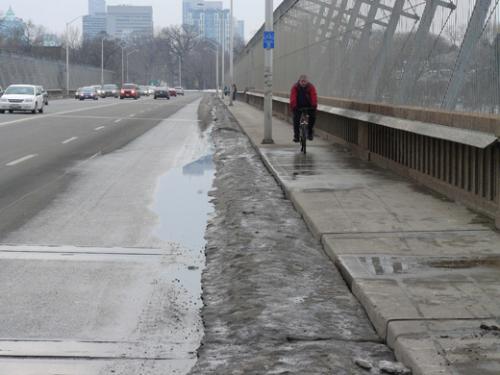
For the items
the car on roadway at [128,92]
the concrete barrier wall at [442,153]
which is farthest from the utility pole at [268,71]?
the car on roadway at [128,92]

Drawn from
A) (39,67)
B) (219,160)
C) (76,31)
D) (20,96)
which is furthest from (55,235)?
(76,31)

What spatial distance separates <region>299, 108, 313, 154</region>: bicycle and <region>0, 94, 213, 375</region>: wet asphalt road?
9.29 feet

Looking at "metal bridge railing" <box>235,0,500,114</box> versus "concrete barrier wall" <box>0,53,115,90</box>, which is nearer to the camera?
"metal bridge railing" <box>235,0,500,114</box>

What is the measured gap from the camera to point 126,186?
577 inches

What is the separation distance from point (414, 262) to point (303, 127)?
1226 cm

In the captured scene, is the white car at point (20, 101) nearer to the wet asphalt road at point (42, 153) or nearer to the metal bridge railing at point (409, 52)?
the wet asphalt road at point (42, 153)

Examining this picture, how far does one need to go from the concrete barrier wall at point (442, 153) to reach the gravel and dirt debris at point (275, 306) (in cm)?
203

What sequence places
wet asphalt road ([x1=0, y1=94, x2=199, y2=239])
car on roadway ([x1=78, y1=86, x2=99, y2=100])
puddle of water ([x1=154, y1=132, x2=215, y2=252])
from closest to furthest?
1. puddle of water ([x1=154, y1=132, x2=215, y2=252])
2. wet asphalt road ([x1=0, y1=94, x2=199, y2=239])
3. car on roadway ([x1=78, y1=86, x2=99, y2=100])

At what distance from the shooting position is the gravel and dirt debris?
5.47 metres

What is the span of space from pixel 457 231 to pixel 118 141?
56.5ft

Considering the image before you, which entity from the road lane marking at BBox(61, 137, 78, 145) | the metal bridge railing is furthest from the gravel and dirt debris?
the road lane marking at BBox(61, 137, 78, 145)

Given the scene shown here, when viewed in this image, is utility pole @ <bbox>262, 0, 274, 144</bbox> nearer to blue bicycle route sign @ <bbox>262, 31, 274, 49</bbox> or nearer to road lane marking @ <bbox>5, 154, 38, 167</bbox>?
blue bicycle route sign @ <bbox>262, 31, 274, 49</bbox>

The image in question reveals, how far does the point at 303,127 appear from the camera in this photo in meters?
20.0

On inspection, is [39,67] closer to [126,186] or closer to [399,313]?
[126,186]
